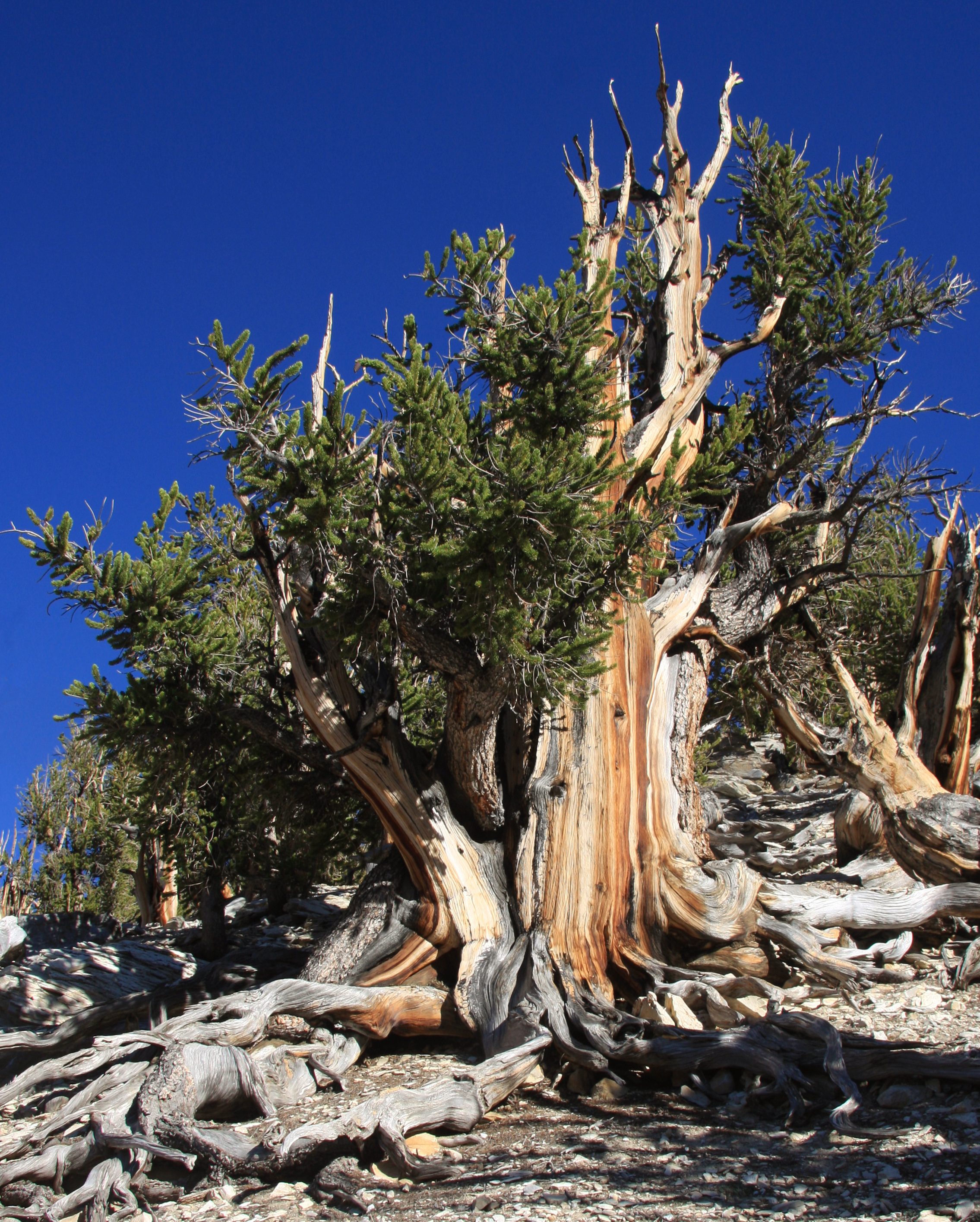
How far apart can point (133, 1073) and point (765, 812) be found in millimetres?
8573

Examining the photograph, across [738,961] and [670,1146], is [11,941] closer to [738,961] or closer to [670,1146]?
[738,961]

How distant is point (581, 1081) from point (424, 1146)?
1.22 metres

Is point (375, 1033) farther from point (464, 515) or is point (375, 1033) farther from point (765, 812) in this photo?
point (765, 812)

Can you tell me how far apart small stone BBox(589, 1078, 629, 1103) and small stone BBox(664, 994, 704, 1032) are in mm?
499

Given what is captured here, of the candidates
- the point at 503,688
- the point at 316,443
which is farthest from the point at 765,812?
the point at 316,443

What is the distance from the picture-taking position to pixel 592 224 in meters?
8.23

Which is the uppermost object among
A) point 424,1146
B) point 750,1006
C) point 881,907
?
point 881,907

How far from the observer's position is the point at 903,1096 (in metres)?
4.34

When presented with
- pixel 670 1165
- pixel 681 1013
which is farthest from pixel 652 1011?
pixel 670 1165

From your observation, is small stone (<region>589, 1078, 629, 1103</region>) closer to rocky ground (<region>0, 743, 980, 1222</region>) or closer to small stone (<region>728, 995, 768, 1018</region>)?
rocky ground (<region>0, 743, 980, 1222</region>)

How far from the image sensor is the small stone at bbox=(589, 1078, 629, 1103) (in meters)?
5.00

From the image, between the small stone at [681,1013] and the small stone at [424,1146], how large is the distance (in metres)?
1.65

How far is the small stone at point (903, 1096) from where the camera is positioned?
14.1ft

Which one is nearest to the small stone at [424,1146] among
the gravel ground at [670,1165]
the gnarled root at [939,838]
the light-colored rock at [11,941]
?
the gravel ground at [670,1165]
